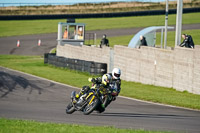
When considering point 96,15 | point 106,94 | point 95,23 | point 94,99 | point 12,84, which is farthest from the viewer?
point 96,15

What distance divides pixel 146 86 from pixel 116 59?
14.5 ft

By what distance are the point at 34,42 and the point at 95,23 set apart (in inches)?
553

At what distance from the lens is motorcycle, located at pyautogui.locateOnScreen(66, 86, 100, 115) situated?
13329mm

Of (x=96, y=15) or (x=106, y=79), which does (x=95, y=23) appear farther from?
(x=106, y=79)

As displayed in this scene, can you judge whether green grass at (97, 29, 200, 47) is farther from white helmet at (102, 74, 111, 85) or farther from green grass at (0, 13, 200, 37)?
white helmet at (102, 74, 111, 85)

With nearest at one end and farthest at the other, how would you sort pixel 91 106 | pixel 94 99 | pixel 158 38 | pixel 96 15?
pixel 94 99, pixel 91 106, pixel 158 38, pixel 96 15

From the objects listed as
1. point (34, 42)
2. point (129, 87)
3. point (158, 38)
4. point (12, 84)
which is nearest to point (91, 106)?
point (129, 87)

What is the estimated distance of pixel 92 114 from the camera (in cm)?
1410

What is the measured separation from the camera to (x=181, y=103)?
1756 centimetres

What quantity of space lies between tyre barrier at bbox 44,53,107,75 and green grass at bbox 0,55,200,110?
1.08ft

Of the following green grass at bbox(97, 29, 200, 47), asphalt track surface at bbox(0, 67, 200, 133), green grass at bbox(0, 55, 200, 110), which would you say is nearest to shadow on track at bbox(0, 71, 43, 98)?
asphalt track surface at bbox(0, 67, 200, 133)

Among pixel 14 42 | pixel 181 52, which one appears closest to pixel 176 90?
pixel 181 52

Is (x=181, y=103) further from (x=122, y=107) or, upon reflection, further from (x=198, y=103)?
(x=122, y=107)

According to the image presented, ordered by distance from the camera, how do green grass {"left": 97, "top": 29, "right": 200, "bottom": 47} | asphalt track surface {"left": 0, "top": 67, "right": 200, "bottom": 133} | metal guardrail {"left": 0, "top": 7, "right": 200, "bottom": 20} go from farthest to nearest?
metal guardrail {"left": 0, "top": 7, "right": 200, "bottom": 20} → green grass {"left": 97, "top": 29, "right": 200, "bottom": 47} → asphalt track surface {"left": 0, "top": 67, "right": 200, "bottom": 133}
